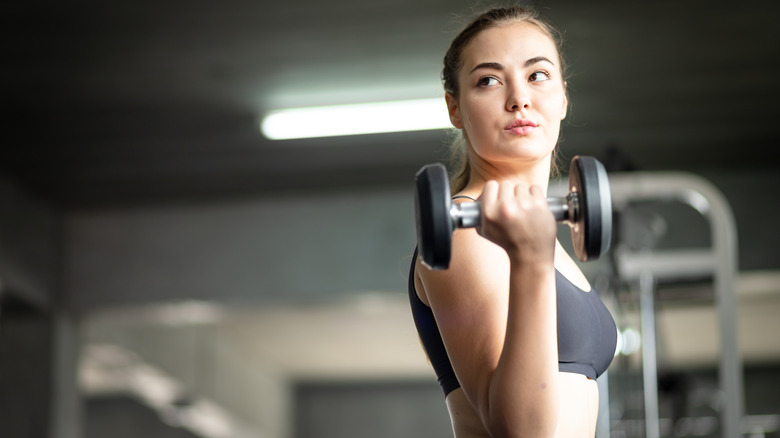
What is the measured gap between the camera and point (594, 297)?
4.13 feet

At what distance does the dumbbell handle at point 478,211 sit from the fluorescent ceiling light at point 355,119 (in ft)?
16.7

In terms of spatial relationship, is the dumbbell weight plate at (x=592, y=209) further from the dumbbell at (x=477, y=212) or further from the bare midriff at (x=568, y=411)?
the bare midriff at (x=568, y=411)

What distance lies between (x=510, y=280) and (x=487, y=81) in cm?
31

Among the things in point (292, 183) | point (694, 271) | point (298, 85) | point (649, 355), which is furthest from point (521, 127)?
point (292, 183)

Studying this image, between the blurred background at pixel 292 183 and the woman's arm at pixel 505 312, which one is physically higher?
the blurred background at pixel 292 183

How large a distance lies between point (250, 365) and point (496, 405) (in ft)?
40.6

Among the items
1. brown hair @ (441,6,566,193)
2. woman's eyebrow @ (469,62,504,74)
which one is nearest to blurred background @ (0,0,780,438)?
brown hair @ (441,6,566,193)

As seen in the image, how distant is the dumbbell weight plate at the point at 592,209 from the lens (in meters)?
1.05

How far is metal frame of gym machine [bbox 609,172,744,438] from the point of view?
355 centimetres

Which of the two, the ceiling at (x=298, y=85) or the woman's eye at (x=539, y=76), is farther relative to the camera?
the ceiling at (x=298, y=85)

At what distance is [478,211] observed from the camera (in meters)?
1.03

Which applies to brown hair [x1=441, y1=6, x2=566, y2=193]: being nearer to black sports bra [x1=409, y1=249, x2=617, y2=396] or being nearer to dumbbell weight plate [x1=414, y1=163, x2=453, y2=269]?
black sports bra [x1=409, y1=249, x2=617, y2=396]

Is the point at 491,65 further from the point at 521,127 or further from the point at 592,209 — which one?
the point at 592,209

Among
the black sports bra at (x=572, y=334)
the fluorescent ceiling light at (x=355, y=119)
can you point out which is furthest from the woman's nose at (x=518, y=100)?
the fluorescent ceiling light at (x=355, y=119)
